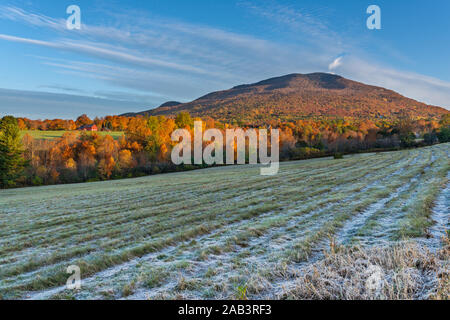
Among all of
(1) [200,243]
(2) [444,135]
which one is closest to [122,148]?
(1) [200,243]

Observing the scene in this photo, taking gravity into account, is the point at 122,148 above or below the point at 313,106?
below

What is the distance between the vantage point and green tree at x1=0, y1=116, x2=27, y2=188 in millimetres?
40156

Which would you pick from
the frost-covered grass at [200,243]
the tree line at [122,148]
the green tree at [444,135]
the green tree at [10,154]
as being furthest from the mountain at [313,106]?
the frost-covered grass at [200,243]

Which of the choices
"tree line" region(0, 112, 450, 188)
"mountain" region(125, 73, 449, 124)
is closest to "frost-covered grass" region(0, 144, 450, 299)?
"tree line" region(0, 112, 450, 188)

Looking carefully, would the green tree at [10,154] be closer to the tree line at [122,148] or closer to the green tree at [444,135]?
the tree line at [122,148]

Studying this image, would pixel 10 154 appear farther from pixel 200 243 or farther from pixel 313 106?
pixel 313 106

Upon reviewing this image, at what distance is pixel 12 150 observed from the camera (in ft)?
136

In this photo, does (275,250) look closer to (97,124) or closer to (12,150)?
(12,150)

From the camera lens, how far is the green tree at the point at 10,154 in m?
40.2

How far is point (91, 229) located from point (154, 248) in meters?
3.70

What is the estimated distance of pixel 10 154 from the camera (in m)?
41.0

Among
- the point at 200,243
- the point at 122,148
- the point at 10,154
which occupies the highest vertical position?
the point at 122,148

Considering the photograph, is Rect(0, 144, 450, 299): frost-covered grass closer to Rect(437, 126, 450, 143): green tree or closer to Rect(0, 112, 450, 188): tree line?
Rect(0, 112, 450, 188): tree line
